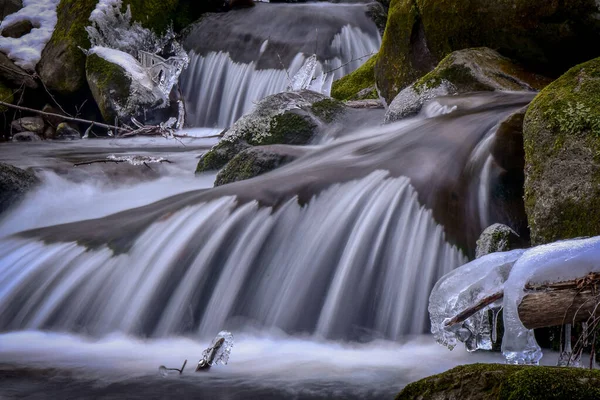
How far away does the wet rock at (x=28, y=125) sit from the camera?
1077cm

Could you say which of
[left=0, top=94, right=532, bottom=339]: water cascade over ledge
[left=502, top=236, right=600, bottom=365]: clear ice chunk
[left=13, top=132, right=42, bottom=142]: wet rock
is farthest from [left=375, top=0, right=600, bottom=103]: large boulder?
[left=13, top=132, right=42, bottom=142]: wet rock

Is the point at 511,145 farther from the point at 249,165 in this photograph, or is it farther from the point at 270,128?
the point at 270,128

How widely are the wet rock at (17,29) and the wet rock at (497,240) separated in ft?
36.1

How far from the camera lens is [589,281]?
208cm

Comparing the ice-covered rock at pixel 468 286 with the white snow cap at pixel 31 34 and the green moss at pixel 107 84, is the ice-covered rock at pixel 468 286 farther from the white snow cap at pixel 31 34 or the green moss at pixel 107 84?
the white snow cap at pixel 31 34

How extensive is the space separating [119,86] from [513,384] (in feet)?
31.4

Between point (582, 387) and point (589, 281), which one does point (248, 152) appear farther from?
point (582, 387)

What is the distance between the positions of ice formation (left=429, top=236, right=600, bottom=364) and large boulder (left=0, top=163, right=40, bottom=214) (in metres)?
4.32

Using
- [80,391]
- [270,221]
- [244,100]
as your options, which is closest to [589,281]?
[80,391]

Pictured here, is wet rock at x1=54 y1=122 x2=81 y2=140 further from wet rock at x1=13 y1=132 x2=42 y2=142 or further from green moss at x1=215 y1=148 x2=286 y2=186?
green moss at x1=215 y1=148 x2=286 y2=186

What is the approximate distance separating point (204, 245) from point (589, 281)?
9.02ft

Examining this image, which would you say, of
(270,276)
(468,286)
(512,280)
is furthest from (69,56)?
(512,280)

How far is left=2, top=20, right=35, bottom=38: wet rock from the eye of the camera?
41.3 ft

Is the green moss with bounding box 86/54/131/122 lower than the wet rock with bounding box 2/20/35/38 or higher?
lower
